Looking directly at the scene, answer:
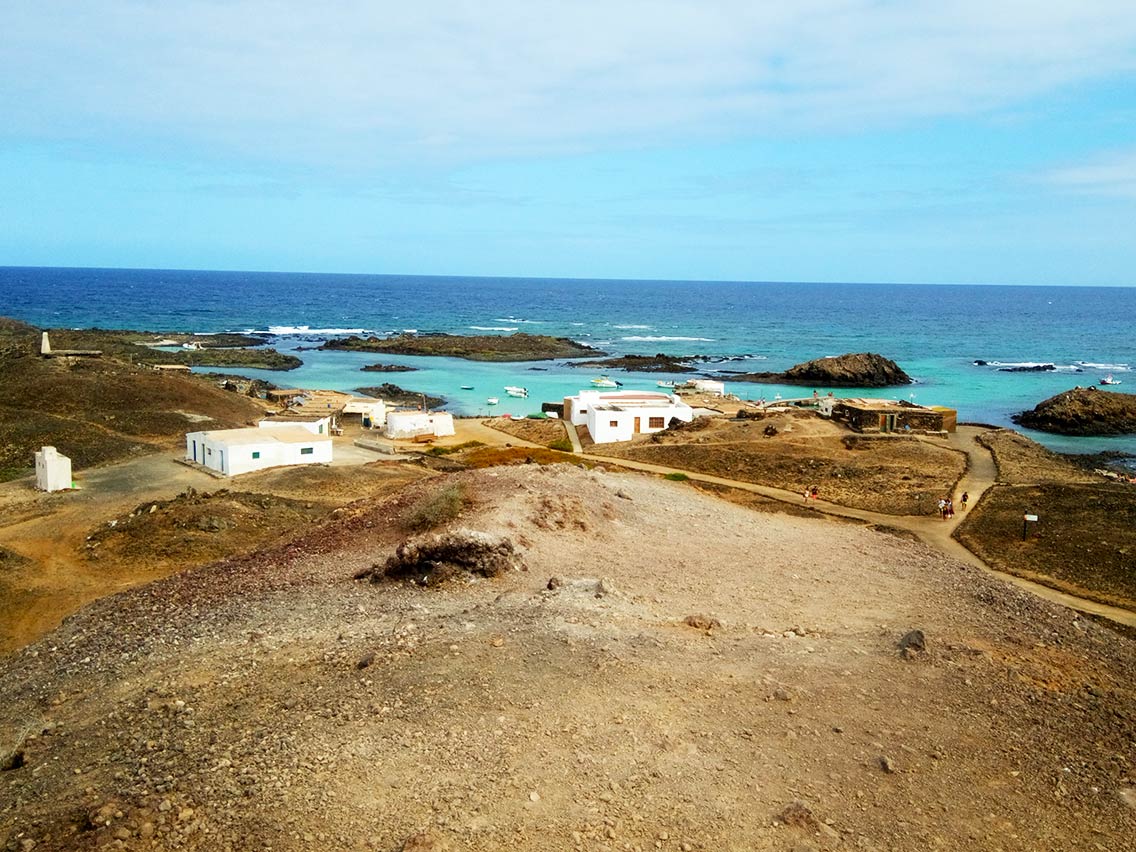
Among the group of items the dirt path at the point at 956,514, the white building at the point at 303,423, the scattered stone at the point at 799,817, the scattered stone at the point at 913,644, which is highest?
the scattered stone at the point at 913,644

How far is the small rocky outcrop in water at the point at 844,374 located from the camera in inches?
3548

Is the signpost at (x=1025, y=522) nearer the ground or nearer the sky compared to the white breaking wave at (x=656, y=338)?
nearer the ground

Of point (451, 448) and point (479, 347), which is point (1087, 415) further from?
point (479, 347)

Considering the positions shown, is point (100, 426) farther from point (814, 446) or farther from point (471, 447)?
point (814, 446)

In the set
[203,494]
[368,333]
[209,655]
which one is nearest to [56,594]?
[203,494]

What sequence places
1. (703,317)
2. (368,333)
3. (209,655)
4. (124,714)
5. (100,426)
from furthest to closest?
(703,317) → (368,333) → (100,426) → (209,655) → (124,714)

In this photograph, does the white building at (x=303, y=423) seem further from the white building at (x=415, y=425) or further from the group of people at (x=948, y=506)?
the group of people at (x=948, y=506)

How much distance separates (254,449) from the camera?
39062mm

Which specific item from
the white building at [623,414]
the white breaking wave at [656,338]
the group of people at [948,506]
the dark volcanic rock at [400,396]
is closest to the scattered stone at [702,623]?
the group of people at [948,506]

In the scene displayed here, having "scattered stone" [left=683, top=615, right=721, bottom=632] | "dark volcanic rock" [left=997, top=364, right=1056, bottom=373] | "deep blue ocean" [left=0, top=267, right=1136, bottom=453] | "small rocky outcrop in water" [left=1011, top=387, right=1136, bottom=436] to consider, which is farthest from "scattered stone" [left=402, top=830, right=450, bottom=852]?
"dark volcanic rock" [left=997, top=364, right=1056, bottom=373]

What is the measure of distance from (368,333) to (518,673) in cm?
12747

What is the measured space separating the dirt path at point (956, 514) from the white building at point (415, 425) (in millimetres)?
10530

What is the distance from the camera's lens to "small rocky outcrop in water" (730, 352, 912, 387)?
90125 millimetres

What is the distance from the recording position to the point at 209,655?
16.5 metres
